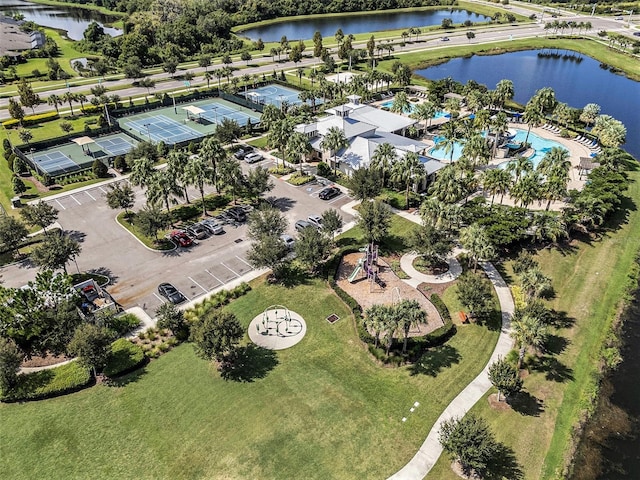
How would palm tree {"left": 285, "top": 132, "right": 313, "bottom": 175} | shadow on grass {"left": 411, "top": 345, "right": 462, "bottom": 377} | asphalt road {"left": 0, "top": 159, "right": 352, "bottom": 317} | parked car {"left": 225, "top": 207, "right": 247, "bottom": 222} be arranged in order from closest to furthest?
shadow on grass {"left": 411, "top": 345, "right": 462, "bottom": 377} → asphalt road {"left": 0, "top": 159, "right": 352, "bottom": 317} → parked car {"left": 225, "top": 207, "right": 247, "bottom": 222} → palm tree {"left": 285, "top": 132, "right": 313, "bottom": 175}

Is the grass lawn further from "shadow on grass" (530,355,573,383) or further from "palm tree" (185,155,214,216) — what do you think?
"palm tree" (185,155,214,216)

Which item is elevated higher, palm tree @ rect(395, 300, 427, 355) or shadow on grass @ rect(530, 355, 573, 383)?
palm tree @ rect(395, 300, 427, 355)

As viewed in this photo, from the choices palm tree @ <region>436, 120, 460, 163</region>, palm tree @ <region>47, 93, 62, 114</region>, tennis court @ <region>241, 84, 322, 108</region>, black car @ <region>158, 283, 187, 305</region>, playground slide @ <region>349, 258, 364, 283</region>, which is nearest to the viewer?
black car @ <region>158, 283, 187, 305</region>

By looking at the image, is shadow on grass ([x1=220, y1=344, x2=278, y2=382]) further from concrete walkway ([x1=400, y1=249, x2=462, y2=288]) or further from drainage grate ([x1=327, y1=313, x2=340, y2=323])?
concrete walkway ([x1=400, y1=249, x2=462, y2=288])

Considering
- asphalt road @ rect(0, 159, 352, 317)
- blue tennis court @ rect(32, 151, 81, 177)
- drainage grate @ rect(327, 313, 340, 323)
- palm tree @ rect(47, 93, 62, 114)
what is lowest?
drainage grate @ rect(327, 313, 340, 323)

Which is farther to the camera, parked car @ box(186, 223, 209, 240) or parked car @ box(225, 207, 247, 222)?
parked car @ box(225, 207, 247, 222)

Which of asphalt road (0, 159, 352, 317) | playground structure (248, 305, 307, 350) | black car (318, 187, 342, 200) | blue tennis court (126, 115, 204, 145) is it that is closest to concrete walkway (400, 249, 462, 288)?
asphalt road (0, 159, 352, 317)

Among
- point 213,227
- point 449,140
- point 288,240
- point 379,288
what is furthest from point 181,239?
point 449,140

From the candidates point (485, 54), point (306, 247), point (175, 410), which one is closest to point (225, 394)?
point (175, 410)
